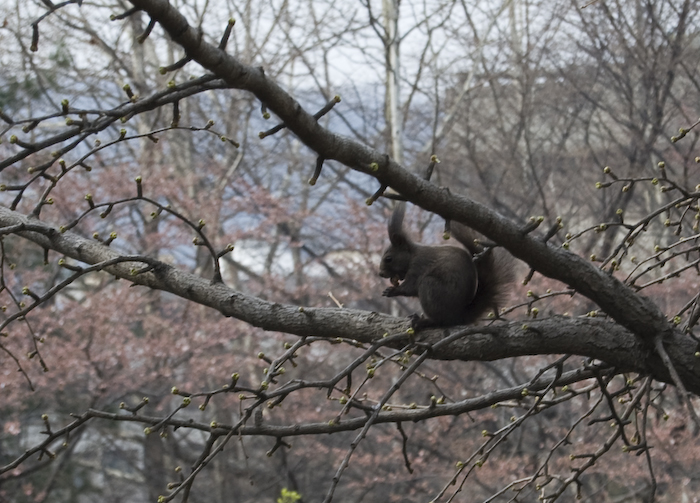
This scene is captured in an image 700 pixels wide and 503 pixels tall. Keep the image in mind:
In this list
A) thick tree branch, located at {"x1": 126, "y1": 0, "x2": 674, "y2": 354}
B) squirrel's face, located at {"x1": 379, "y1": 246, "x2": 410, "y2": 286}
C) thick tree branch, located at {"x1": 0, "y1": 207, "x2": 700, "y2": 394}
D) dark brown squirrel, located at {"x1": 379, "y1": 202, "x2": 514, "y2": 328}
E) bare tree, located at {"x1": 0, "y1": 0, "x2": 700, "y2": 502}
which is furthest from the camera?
bare tree, located at {"x1": 0, "y1": 0, "x2": 700, "y2": 502}

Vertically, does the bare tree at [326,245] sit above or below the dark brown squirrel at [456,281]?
above

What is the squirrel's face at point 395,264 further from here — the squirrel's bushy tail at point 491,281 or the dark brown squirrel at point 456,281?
the squirrel's bushy tail at point 491,281

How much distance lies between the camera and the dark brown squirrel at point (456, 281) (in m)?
2.99

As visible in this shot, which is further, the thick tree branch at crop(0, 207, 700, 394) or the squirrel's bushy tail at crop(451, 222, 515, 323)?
the squirrel's bushy tail at crop(451, 222, 515, 323)

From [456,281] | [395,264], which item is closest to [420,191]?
[456,281]

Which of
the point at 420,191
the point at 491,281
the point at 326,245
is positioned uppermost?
the point at 326,245

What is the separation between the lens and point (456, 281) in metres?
3.02

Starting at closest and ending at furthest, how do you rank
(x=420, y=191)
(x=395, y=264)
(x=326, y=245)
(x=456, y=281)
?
1. (x=420, y=191)
2. (x=456, y=281)
3. (x=395, y=264)
4. (x=326, y=245)

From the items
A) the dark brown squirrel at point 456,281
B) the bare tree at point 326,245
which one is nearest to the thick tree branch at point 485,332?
the dark brown squirrel at point 456,281

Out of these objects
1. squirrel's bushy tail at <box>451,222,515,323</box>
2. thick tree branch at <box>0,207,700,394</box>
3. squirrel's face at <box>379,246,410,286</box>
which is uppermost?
squirrel's face at <box>379,246,410,286</box>

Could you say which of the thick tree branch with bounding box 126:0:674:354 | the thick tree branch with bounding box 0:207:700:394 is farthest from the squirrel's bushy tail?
the thick tree branch with bounding box 126:0:674:354

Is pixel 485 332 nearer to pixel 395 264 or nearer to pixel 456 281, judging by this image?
pixel 456 281

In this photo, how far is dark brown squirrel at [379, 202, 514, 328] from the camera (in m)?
2.99

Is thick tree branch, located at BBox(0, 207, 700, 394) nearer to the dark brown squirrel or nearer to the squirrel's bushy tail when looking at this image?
the dark brown squirrel
